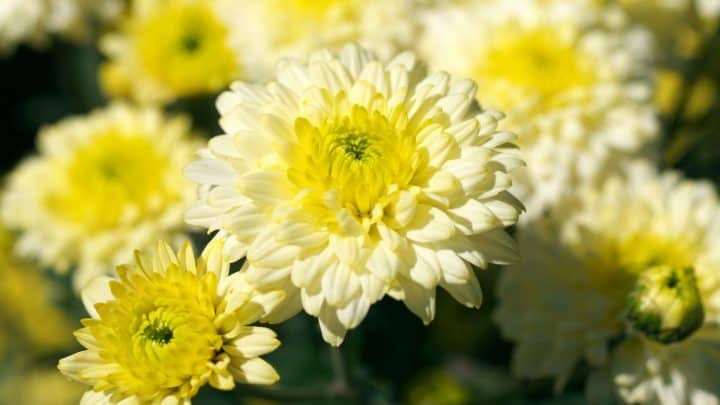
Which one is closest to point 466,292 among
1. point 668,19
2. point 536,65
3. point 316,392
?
point 316,392

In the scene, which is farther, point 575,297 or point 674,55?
point 674,55

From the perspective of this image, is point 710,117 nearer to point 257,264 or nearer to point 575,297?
point 575,297

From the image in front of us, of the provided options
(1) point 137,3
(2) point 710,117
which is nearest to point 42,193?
(1) point 137,3

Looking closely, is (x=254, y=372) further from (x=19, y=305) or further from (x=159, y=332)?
(x=19, y=305)

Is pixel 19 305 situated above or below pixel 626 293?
above

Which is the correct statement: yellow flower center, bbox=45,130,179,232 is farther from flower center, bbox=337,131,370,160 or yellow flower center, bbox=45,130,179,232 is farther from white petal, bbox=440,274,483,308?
white petal, bbox=440,274,483,308
